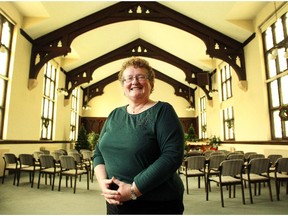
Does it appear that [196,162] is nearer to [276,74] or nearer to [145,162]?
[145,162]

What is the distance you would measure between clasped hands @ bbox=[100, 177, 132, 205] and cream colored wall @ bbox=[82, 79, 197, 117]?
1527 centimetres

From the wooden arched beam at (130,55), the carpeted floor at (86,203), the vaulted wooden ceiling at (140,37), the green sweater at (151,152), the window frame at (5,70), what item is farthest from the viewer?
the wooden arched beam at (130,55)

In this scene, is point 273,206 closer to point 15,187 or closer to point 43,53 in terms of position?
point 15,187

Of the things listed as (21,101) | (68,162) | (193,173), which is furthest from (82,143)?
(193,173)

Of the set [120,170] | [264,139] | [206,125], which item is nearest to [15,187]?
[120,170]

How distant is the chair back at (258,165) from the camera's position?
12.4 ft

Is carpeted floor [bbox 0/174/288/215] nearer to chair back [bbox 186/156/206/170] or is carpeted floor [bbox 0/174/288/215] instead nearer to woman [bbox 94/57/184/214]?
chair back [bbox 186/156/206/170]

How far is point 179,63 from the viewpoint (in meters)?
12.1

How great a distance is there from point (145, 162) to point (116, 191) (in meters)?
0.20

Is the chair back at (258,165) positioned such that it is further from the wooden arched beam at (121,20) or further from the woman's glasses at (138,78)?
the wooden arched beam at (121,20)

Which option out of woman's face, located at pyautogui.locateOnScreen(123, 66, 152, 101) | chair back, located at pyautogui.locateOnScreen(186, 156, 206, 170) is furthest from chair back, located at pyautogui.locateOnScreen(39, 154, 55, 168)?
woman's face, located at pyautogui.locateOnScreen(123, 66, 152, 101)

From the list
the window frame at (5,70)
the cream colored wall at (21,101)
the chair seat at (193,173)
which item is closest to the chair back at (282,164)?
the chair seat at (193,173)

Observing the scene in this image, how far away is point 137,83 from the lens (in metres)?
1.19

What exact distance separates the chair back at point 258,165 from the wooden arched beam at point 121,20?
5212 millimetres
